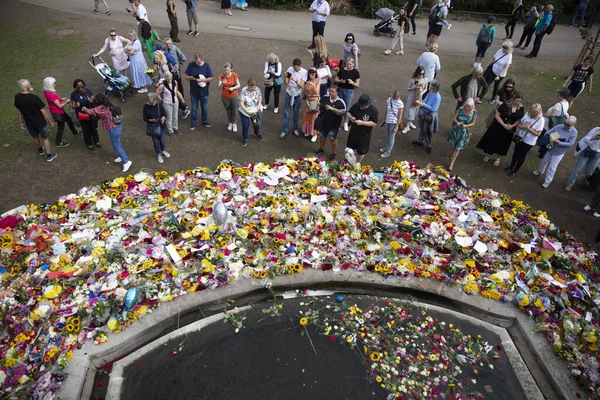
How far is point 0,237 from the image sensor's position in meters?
6.21

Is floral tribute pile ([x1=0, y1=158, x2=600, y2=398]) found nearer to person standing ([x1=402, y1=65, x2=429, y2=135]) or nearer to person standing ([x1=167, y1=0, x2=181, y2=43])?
person standing ([x1=402, y1=65, x2=429, y2=135])

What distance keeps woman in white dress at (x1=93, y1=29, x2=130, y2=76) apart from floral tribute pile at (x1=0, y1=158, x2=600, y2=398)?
431 cm

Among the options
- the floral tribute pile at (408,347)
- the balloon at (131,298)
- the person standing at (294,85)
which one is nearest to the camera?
the floral tribute pile at (408,347)

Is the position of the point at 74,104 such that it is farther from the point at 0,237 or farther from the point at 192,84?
the point at 0,237

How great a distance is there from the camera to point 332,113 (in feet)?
27.4

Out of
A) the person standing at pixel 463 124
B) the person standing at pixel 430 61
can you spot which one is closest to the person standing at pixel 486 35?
the person standing at pixel 430 61

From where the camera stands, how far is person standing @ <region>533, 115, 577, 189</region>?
26.9 ft

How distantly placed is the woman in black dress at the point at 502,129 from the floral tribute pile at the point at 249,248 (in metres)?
1.51

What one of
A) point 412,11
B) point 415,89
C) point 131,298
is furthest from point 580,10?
point 131,298

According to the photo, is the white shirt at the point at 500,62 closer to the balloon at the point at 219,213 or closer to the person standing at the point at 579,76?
the person standing at the point at 579,76

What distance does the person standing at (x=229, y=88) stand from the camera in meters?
8.96

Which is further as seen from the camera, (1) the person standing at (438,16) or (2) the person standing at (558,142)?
(1) the person standing at (438,16)

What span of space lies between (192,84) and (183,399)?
6576 millimetres

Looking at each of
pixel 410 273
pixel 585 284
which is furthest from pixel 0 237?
pixel 585 284
